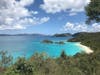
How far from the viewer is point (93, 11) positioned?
2175 centimetres

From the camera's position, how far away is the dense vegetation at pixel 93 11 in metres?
21.7

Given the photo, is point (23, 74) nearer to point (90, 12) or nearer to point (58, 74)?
point (58, 74)

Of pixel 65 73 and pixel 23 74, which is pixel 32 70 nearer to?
pixel 23 74

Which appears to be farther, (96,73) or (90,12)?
(90,12)

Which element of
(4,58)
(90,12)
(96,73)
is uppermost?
(90,12)

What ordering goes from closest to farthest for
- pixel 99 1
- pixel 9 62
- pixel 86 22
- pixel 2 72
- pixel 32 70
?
pixel 2 72 < pixel 32 70 < pixel 9 62 < pixel 99 1 < pixel 86 22

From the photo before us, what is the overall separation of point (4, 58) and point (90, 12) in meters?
15.7

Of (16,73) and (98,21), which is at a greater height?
(98,21)

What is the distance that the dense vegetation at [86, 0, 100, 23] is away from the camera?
21.7 meters

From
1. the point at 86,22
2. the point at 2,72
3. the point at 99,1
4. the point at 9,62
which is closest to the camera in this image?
the point at 2,72

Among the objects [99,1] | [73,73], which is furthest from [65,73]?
[99,1]

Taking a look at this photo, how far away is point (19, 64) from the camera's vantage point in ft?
23.4

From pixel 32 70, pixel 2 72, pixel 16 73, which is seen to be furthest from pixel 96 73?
pixel 2 72

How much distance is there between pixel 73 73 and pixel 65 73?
268 millimetres
